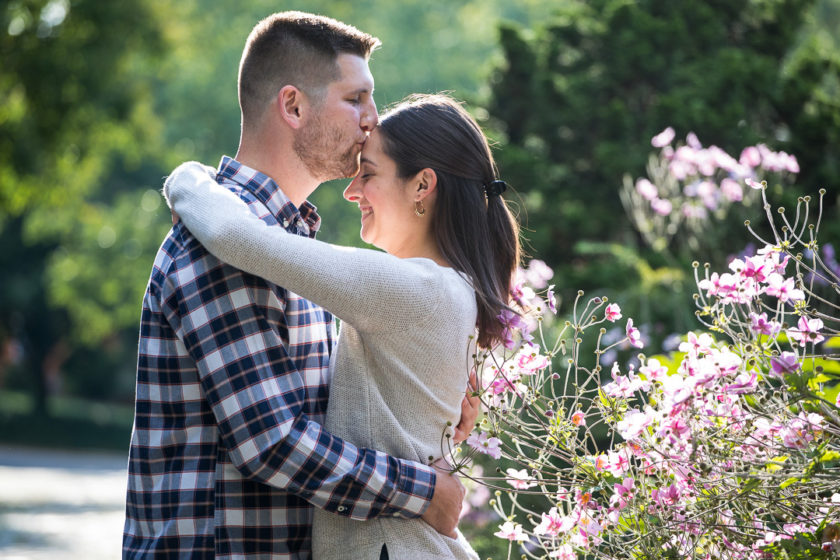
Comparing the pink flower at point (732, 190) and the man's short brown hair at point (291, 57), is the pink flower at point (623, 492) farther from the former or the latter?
the pink flower at point (732, 190)

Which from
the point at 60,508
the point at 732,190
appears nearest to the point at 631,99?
the point at 732,190

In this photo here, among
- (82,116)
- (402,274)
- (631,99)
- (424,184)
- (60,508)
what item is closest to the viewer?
(402,274)

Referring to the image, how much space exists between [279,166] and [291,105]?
0.61 ft

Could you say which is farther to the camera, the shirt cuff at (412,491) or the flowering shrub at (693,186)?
the flowering shrub at (693,186)

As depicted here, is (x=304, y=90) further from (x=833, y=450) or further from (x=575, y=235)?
(x=575, y=235)

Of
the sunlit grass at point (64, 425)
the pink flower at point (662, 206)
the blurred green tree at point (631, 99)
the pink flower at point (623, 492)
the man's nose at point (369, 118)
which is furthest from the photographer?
the sunlit grass at point (64, 425)

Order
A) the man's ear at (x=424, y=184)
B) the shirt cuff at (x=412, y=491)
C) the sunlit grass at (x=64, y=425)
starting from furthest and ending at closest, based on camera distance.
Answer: the sunlit grass at (x=64, y=425) → the man's ear at (x=424, y=184) → the shirt cuff at (x=412, y=491)

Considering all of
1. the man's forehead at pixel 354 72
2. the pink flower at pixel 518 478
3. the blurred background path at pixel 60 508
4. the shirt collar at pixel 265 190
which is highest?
the man's forehead at pixel 354 72

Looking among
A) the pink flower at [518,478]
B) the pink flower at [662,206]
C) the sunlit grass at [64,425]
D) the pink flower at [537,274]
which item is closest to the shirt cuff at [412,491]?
the pink flower at [518,478]

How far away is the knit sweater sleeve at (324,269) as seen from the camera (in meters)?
2.26

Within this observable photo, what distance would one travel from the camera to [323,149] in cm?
278

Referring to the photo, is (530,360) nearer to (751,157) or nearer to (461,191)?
(461,191)

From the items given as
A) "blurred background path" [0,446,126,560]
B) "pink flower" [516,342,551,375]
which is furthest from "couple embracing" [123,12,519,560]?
"blurred background path" [0,446,126,560]

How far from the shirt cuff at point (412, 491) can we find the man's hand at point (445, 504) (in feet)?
0.07
